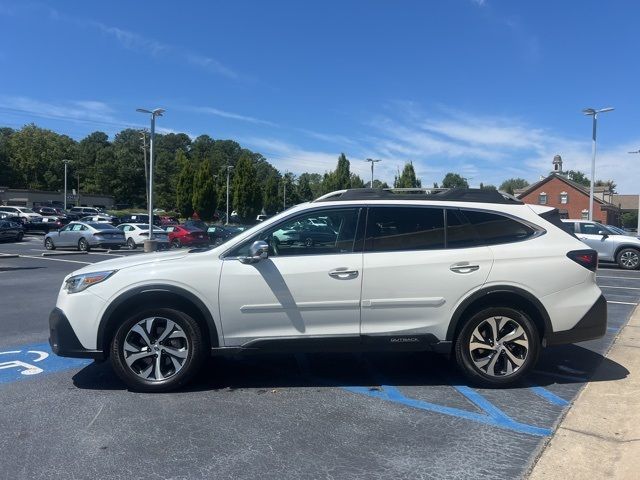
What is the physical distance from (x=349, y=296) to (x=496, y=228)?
5.11 feet

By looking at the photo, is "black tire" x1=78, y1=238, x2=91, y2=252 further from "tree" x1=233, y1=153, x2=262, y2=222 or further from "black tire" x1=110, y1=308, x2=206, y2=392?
"tree" x1=233, y1=153, x2=262, y2=222

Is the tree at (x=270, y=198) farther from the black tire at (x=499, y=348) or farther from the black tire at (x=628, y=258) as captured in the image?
the black tire at (x=499, y=348)

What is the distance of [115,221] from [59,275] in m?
32.4

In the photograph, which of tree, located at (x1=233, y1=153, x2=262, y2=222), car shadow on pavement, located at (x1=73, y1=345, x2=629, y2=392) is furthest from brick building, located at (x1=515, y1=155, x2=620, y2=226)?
car shadow on pavement, located at (x1=73, y1=345, x2=629, y2=392)

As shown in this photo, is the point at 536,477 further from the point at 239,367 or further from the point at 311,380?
the point at 239,367

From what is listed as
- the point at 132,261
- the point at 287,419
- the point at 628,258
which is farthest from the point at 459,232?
the point at 628,258

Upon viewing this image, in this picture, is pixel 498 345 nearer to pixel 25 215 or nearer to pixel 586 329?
pixel 586 329

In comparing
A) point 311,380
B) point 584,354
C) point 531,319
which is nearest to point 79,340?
point 311,380

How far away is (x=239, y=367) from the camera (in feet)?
18.2

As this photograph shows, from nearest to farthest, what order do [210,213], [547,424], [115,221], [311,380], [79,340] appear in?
[547,424] → [79,340] → [311,380] → [115,221] → [210,213]

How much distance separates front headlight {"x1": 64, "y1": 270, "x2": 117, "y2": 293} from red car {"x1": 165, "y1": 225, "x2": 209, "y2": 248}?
2263 centimetres

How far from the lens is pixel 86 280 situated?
15.4ft

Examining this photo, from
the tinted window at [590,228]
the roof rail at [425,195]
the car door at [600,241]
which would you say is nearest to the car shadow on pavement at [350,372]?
the roof rail at [425,195]

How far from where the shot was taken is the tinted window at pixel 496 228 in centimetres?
492
